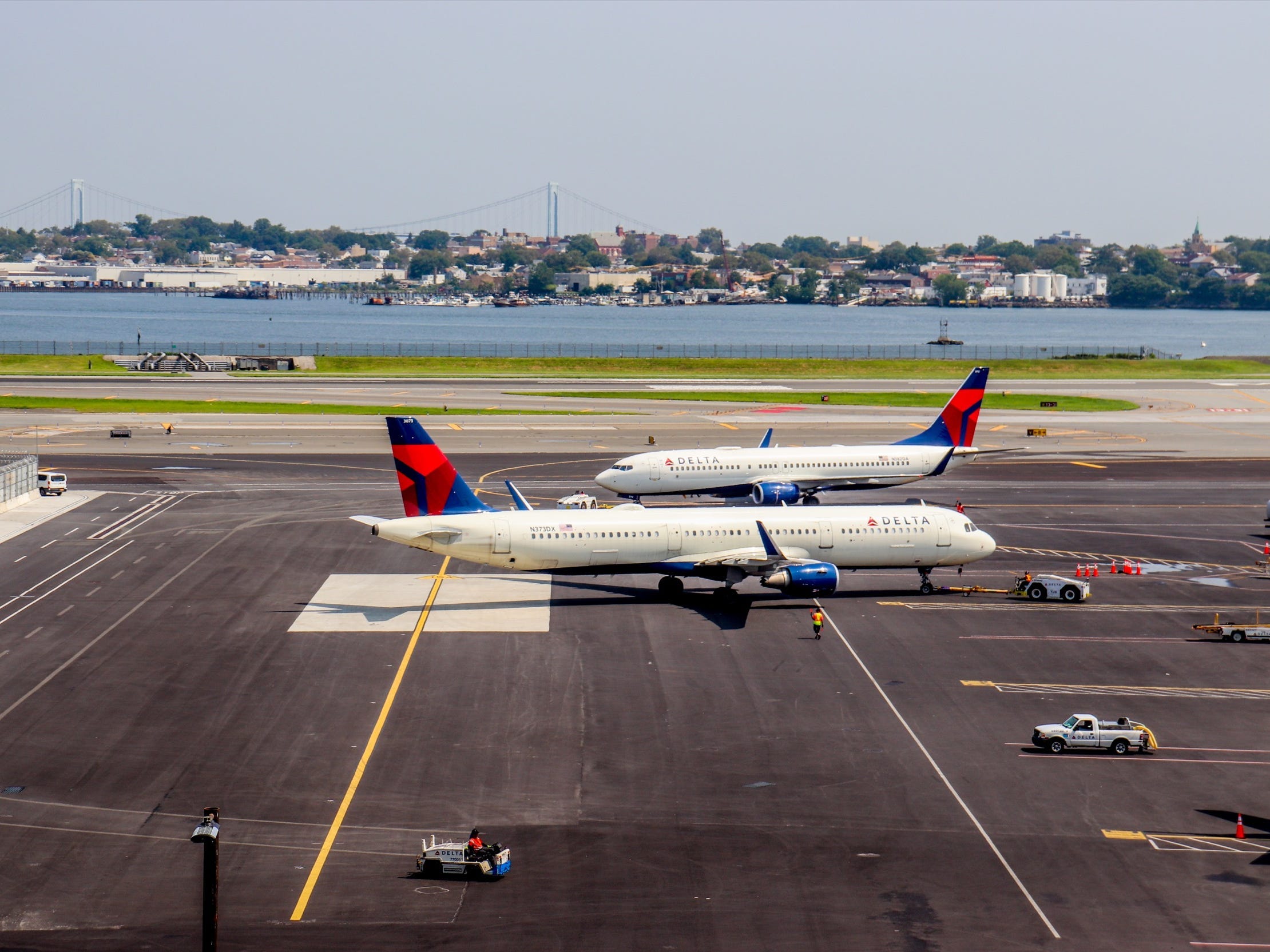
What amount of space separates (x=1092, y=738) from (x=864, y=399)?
112010mm

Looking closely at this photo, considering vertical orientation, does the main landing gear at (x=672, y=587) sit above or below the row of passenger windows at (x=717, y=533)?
below

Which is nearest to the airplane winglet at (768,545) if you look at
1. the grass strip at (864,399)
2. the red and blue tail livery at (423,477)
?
the red and blue tail livery at (423,477)

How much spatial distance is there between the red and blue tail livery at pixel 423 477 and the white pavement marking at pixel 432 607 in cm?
514

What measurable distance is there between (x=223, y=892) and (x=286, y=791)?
6981 millimetres

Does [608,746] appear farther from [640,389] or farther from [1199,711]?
[640,389]

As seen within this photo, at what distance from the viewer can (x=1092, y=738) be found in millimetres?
45469

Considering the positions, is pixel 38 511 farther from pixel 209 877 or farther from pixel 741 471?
pixel 209 877

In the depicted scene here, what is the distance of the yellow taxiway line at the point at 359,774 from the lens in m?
34.4

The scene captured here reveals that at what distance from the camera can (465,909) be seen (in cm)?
3362

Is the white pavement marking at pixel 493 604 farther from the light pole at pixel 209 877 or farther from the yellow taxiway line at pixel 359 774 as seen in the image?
the light pole at pixel 209 877

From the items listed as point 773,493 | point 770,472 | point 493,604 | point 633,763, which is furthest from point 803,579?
point 770,472

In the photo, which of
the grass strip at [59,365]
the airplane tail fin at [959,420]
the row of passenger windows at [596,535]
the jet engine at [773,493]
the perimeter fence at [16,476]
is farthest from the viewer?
the grass strip at [59,365]

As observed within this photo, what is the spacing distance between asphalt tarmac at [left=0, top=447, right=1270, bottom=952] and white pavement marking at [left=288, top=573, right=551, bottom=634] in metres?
1.00

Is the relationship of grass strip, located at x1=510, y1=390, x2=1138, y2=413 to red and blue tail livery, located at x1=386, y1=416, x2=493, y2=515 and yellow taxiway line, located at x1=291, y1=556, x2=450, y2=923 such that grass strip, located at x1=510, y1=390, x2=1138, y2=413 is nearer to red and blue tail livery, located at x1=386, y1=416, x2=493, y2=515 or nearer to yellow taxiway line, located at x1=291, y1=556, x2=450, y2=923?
yellow taxiway line, located at x1=291, y1=556, x2=450, y2=923
